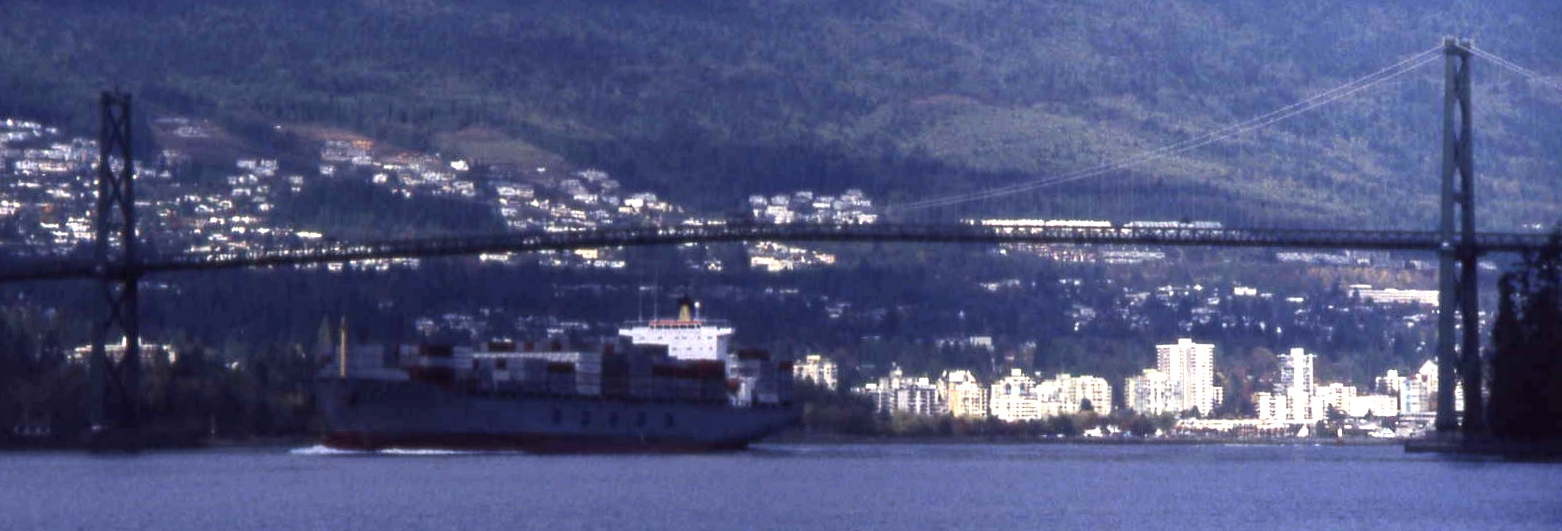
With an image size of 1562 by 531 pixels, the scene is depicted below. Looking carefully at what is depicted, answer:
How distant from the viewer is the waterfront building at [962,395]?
342 ft

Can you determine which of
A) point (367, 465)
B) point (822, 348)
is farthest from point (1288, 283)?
point (367, 465)

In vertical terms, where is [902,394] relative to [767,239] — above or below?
below

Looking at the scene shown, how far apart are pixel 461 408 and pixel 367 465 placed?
901 centimetres

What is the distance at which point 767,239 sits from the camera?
64.6 metres

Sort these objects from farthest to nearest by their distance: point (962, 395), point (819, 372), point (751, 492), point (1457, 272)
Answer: point (962, 395) → point (819, 372) → point (1457, 272) → point (751, 492)

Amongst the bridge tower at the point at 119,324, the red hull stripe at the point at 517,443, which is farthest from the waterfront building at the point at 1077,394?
the bridge tower at the point at 119,324

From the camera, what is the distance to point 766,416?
2793 inches

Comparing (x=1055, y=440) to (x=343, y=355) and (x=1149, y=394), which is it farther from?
(x=343, y=355)

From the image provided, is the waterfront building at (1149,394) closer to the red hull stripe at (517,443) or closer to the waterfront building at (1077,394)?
the waterfront building at (1077,394)

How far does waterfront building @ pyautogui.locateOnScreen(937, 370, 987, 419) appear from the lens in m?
104

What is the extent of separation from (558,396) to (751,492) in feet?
70.4

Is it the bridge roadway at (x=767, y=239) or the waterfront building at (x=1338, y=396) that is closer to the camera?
the bridge roadway at (x=767, y=239)

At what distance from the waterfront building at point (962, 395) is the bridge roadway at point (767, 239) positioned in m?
36.5

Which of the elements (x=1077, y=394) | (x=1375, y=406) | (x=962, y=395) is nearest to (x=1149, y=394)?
(x=1077, y=394)
